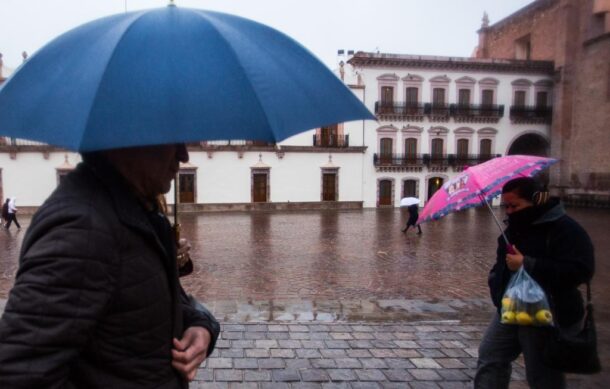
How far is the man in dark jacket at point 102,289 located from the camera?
106 centimetres

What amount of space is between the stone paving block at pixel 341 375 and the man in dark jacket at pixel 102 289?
2724mm

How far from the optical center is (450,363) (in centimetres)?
433

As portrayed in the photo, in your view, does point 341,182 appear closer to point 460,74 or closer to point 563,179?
point 460,74

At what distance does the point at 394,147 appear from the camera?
30.7 meters

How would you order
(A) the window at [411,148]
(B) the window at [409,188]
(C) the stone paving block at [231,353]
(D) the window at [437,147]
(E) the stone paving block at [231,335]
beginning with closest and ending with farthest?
(C) the stone paving block at [231,353] → (E) the stone paving block at [231,335] → (B) the window at [409,188] → (A) the window at [411,148] → (D) the window at [437,147]

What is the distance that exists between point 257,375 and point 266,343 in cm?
80

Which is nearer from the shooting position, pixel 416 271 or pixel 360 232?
pixel 416 271

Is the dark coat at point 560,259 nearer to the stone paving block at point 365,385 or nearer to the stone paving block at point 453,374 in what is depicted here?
the stone paving block at point 453,374

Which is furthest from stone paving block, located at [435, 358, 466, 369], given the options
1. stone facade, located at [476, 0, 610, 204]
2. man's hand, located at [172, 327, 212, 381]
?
stone facade, located at [476, 0, 610, 204]

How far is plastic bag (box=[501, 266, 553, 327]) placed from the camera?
2760mm

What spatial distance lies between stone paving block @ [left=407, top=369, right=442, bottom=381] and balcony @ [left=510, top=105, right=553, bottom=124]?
104 ft

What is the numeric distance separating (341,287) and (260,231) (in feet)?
31.6

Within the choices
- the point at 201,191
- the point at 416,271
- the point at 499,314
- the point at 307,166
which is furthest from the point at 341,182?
the point at 499,314

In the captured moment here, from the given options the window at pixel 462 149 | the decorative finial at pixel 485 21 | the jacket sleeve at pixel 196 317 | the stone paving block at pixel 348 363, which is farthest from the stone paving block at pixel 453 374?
the decorative finial at pixel 485 21
